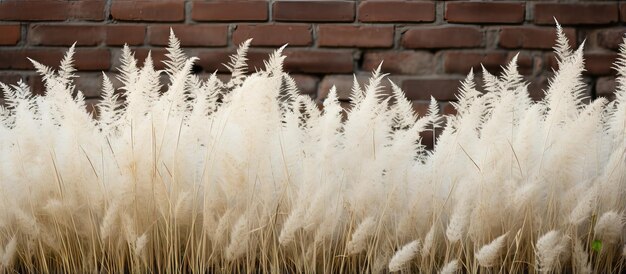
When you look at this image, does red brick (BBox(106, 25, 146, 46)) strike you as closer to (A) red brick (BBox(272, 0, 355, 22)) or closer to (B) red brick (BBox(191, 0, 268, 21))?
(B) red brick (BBox(191, 0, 268, 21))

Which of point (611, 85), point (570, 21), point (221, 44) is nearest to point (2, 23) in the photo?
point (221, 44)

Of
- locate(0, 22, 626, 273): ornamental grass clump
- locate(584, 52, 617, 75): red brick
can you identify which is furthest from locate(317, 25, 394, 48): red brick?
locate(0, 22, 626, 273): ornamental grass clump

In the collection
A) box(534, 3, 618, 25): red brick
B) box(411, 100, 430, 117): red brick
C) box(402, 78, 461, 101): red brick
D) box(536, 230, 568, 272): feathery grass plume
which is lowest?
box(536, 230, 568, 272): feathery grass plume

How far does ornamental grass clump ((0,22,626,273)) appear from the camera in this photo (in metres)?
0.75

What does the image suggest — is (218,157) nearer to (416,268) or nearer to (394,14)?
(416,268)

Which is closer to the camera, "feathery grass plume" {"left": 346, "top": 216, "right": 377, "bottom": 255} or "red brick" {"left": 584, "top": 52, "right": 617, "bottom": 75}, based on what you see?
"feathery grass plume" {"left": 346, "top": 216, "right": 377, "bottom": 255}

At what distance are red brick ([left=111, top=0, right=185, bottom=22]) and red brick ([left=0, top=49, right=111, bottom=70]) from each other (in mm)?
115

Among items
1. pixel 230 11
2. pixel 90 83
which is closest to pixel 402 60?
pixel 230 11

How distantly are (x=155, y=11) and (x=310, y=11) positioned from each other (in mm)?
380

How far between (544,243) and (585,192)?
122 millimetres

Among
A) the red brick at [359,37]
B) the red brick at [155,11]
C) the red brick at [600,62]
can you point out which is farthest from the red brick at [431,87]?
the red brick at [155,11]

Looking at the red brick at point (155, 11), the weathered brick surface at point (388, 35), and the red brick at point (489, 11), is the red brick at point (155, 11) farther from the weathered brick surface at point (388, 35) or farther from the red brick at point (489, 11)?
the red brick at point (489, 11)

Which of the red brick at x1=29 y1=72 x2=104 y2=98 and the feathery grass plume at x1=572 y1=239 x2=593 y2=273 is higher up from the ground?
the red brick at x1=29 y1=72 x2=104 y2=98

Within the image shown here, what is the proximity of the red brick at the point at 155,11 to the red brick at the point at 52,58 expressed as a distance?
0.11 m
